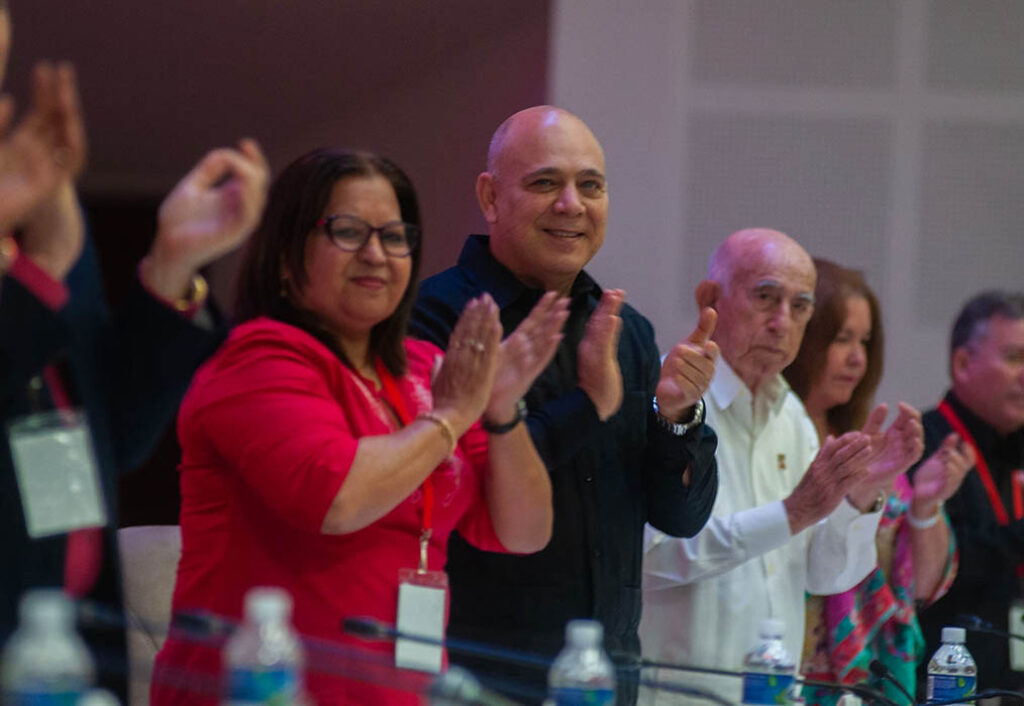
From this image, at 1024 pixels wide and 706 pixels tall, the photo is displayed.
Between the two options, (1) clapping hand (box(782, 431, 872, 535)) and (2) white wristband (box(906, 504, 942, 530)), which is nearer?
(1) clapping hand (box(782, 431, 872, 535))

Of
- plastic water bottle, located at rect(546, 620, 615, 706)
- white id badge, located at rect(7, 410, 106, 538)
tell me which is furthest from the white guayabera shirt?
white id badge, located at rect(7, 410, 106, 538)

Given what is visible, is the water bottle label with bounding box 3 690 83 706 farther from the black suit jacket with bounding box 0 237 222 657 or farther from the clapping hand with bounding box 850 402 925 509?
the clapping hand with bounding box 850 402 925 509

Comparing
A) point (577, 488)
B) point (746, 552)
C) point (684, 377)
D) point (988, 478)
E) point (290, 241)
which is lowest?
point (746, 552)

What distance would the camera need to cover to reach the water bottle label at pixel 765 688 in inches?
85.4

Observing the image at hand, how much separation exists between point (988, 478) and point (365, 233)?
254 cm

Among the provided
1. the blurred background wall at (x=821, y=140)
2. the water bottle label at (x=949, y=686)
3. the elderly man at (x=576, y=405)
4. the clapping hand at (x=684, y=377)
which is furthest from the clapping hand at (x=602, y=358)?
the blurred background wall at (x=821, y=140)

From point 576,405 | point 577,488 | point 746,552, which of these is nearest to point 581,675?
point 576,405

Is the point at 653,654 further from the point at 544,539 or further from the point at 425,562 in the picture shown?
the point at 425,562

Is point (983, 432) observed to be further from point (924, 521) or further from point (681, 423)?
point (681, 423)

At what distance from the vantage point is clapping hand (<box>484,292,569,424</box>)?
2.33 meters

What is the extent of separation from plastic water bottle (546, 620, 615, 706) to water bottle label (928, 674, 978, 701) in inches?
57.7

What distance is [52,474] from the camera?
5.55 ft

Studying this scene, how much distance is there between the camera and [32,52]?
22.0ft

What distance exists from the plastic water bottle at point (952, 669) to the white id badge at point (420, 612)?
1.35 meters
